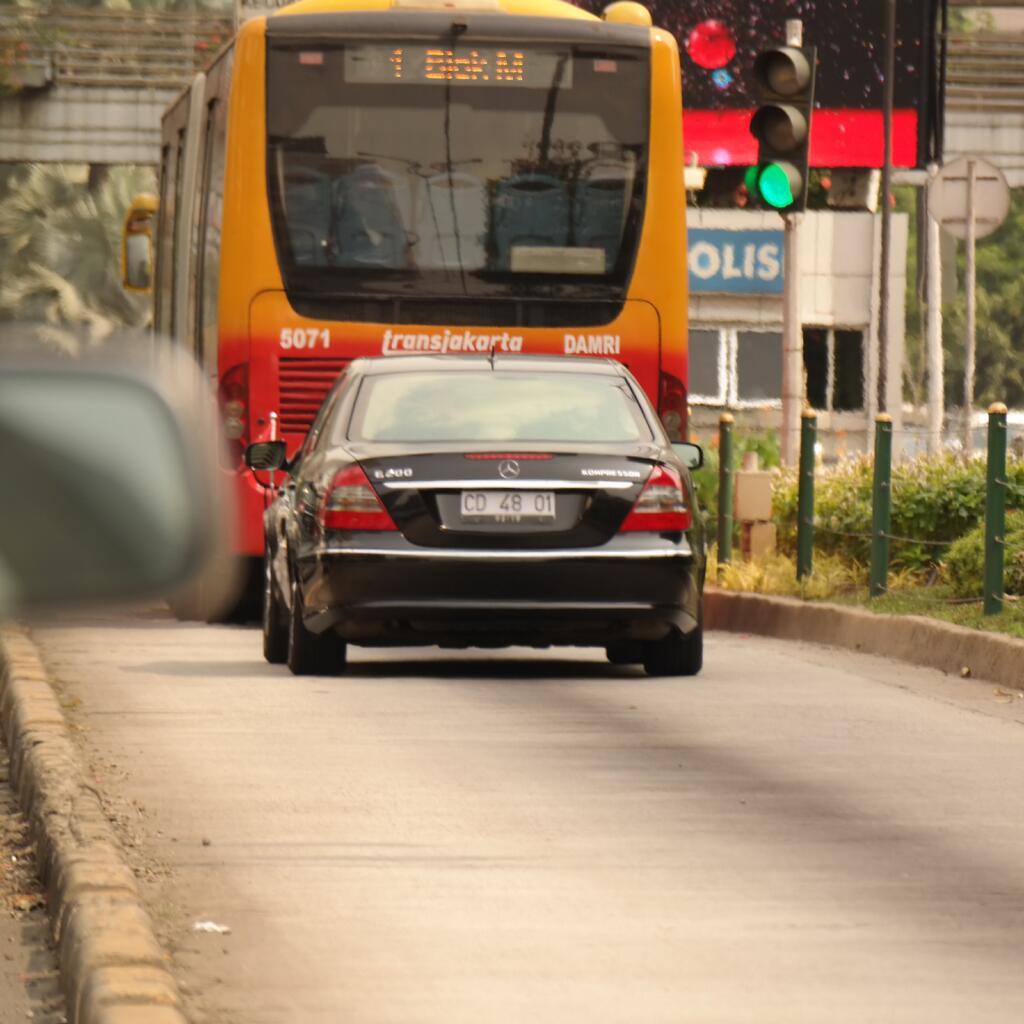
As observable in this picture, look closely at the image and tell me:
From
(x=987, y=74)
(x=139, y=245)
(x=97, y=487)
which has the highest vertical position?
(x=987, y=74)

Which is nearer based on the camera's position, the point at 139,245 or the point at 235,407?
the point at 235,407

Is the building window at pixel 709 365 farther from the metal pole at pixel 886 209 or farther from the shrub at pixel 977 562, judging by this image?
the shrub at pixel 977 562

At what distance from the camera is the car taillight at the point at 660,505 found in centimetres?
1316

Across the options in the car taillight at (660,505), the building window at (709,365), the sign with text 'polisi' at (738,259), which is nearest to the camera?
the car taillight at (660,505)

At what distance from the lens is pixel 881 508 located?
57.6 ft

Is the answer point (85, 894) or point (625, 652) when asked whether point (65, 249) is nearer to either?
point (625, 652)

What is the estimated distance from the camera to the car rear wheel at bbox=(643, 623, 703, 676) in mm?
13703

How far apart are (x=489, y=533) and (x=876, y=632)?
343 cm

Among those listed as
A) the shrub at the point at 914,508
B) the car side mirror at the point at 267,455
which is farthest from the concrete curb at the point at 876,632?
the car side mirror at the point at 267,455

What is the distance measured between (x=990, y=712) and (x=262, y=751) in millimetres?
3382

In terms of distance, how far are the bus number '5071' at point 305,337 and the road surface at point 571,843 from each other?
15.7 ft

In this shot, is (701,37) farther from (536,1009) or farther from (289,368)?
(536,1009)

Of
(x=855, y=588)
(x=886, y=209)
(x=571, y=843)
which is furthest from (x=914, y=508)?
(x=886, y=209)

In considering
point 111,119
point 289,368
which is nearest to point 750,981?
point 289,368
